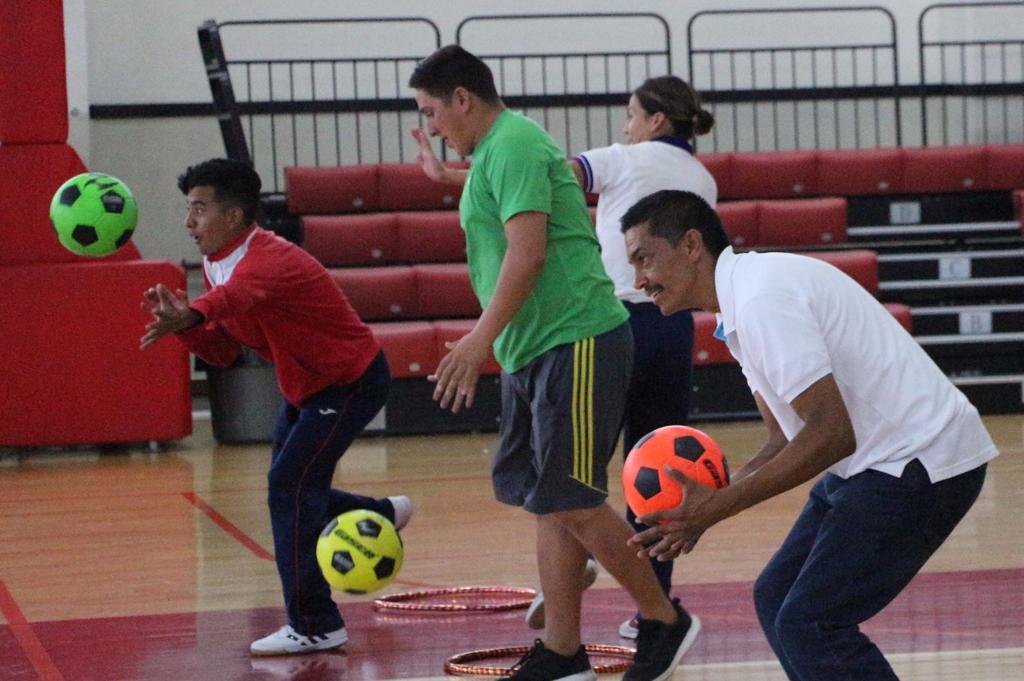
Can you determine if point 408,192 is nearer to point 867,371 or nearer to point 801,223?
point 801,223

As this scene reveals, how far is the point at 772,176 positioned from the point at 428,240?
2638 mm

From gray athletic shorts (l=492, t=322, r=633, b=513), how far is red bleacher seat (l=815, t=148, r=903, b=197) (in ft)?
26.8

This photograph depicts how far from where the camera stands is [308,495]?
4664 millimetres

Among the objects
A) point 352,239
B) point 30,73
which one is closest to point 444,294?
point 352,239

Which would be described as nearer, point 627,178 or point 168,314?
point 168,314

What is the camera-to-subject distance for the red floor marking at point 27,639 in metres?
4.45

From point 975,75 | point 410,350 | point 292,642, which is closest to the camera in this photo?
point 292,642

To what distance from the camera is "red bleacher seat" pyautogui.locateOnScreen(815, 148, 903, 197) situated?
39.0 feet

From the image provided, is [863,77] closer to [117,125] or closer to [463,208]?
[117,125]

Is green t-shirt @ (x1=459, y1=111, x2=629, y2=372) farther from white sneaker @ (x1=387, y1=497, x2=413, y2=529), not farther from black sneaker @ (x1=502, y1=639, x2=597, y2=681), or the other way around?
white sneaker @ (x1=387, y1=497, x2=413, y2=529)

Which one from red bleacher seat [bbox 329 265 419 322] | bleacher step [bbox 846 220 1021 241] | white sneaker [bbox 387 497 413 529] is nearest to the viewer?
white sneaker [bbox 387 497 413 529]

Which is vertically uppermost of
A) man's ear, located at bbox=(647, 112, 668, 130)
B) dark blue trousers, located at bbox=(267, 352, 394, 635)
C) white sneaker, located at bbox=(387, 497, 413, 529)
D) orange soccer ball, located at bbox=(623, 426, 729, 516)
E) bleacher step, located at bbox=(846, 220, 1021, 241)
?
man's ear, located at bbox=(647, 112, 668, 130)

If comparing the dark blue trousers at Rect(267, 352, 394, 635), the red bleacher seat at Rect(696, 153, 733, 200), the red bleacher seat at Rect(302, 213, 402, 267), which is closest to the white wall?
the red bleacher seat at Rect(302, 213, 402, 267)

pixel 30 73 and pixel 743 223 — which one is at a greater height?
pixel 30 73
